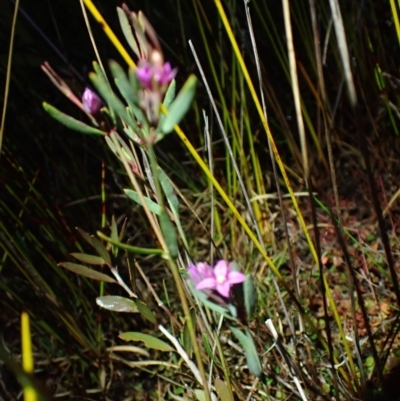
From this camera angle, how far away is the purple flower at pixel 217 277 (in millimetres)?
420

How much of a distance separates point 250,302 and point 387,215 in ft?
1.95

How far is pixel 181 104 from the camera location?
383 millimetres

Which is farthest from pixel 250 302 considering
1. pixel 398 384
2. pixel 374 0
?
pixel 374 0

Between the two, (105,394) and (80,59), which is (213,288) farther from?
(80,59)

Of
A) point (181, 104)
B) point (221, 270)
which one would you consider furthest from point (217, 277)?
point (181, 104)

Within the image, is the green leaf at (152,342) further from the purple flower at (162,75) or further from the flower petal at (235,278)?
the purple flower at (162,75)

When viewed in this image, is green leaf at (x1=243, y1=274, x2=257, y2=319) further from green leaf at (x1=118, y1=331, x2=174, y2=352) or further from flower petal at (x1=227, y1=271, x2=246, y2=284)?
green leaf at (x1=118, y1=331, x2=174, y2=352)

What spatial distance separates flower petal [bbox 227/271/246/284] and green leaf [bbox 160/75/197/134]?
13 centimetres

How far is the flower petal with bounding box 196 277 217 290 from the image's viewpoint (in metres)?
0.41

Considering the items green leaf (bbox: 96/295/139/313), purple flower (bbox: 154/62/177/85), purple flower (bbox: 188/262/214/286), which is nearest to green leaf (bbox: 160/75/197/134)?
purple flower (bbox: 154/62/177/85)

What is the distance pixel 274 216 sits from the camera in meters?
1.05

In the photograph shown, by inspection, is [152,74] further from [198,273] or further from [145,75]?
[198,273]

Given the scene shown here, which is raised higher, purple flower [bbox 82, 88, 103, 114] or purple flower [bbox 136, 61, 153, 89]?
purple flower [bbox 136, 61, 153, 89]

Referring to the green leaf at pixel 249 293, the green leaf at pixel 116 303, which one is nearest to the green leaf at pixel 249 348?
the green leaf at pixel 249 293
